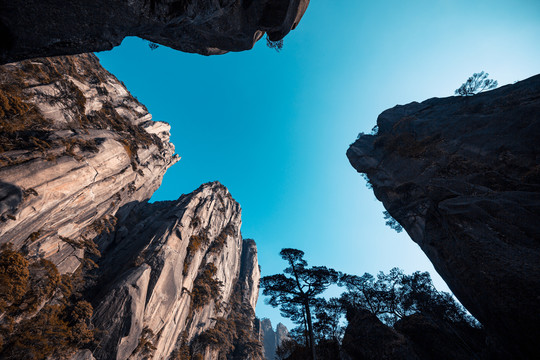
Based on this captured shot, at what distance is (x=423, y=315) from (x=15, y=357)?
31.5 m

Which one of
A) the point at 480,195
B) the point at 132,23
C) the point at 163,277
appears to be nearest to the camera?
the point at 132,23

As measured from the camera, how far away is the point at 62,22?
5316 millimetres

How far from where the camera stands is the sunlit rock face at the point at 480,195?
25.8ft

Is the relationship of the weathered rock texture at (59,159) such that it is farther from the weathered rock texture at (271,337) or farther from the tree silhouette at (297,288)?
the weathered rock texture at (271,337)

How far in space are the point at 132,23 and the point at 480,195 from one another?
20.7m

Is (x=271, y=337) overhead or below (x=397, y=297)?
overhead

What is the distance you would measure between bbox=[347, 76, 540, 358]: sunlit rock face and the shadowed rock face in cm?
1735

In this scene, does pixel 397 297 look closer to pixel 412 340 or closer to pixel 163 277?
pixel 412 340

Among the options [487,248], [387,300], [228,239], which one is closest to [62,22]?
[487,248]

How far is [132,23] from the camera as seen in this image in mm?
7398

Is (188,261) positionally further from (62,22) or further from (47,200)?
(62,22)

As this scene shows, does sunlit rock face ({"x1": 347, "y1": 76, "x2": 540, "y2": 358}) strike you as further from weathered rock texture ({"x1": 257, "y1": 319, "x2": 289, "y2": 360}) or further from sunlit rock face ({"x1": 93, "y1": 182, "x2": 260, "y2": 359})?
weathered rock texture ({"x1": 257, "y1": 319, "x2": 289, "y2": 360})

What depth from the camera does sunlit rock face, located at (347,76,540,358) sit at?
786 centimetres

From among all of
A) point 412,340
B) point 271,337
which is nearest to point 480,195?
point 412,340
